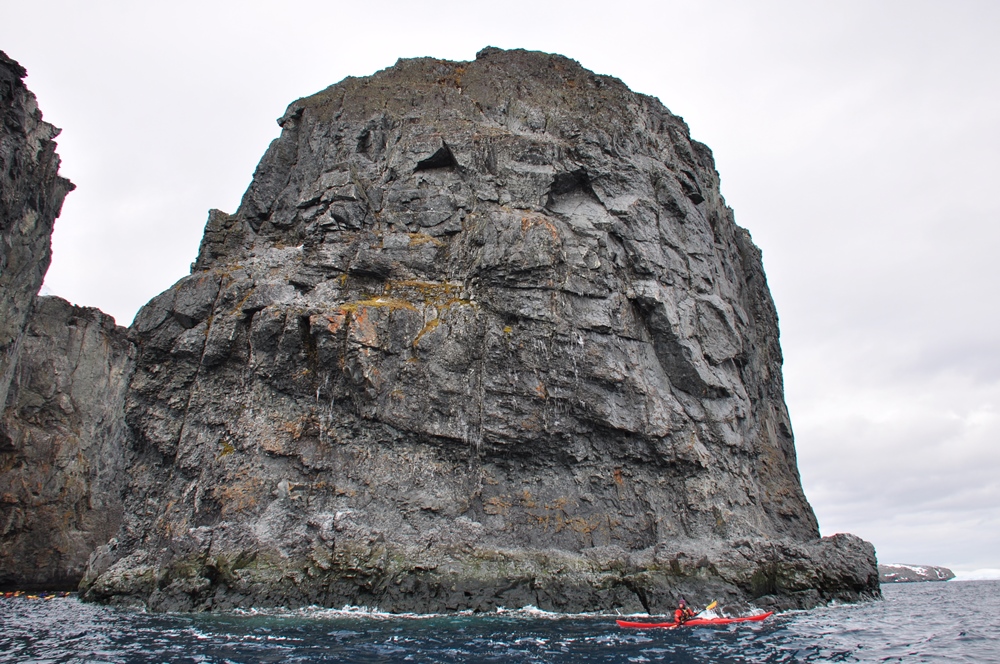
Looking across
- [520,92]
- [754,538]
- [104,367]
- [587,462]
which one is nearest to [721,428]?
[754,538]

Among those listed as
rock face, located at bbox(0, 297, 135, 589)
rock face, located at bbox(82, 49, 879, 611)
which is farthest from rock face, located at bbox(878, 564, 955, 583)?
rock face, located at bbox(0, 297, 135, 589)

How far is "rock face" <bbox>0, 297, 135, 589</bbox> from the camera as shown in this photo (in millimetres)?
36156

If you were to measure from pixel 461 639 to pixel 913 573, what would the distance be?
13836 centimetres

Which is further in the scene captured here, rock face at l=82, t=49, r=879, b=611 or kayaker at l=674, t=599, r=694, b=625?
rock face at l=82, t=49, r=879, b=611

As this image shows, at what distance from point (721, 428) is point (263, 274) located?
76.5 ft

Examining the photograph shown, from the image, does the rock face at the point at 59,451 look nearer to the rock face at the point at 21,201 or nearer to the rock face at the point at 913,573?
the rock face at the point at 21,201

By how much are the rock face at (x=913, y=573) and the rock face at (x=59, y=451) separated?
12595 cm

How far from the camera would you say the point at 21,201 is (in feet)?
60.6

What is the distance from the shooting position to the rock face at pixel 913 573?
11711cm

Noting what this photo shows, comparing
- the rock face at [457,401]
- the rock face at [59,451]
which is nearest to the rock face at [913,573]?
A: the rock face at [457,401]

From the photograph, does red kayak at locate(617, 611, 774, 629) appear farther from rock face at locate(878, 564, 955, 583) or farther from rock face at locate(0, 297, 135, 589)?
rock face at locate(878, 564, 955, 583)

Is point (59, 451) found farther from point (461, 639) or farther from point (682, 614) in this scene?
point (682, 614)

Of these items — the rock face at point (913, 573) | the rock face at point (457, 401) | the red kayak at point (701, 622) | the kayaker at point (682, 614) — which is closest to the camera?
the red kayak at point (701, 622)

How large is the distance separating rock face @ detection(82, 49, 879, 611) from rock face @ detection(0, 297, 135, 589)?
12015 millimetres
